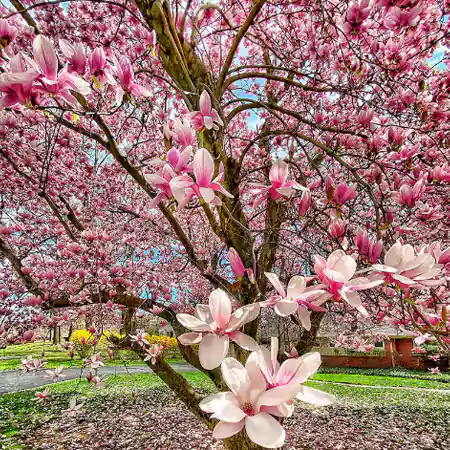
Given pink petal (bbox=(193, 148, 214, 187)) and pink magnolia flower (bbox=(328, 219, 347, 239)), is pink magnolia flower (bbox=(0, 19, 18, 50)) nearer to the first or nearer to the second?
pink petal (bbox=(193, 148, 214, 187))

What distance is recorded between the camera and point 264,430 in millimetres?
520

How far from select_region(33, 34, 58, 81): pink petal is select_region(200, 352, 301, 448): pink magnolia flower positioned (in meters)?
0.73

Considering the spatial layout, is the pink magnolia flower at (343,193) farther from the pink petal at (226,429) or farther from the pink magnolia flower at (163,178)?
the pink petal at (226,429)

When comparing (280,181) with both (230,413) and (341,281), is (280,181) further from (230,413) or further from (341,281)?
(230,413)

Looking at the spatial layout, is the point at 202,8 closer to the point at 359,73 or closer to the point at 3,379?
the point at 359,73

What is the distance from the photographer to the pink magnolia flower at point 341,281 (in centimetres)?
67

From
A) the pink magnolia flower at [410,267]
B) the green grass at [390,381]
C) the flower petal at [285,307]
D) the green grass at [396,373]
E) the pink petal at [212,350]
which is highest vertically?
the pink magnolia flower at [410,267]

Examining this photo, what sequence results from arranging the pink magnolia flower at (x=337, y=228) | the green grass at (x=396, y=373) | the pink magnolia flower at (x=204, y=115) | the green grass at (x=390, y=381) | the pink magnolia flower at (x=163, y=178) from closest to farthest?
the pink magnolia flower at (x=163, y=178), the pink magnolia flower at (x=204, y=115), the pink magnolia flower at (x=337, y=228), the green grass at (x=390, y=381), the green grass at (x=396, y=373)

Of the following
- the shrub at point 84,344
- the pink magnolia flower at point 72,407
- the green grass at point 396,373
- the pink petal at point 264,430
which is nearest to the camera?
the pink petal at point 264,430

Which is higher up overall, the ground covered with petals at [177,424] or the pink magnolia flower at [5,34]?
the pink magnolia flower at [5,34]

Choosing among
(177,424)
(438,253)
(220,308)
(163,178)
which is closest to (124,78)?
(163,178)

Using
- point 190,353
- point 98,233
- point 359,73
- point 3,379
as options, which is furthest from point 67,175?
point 3,379

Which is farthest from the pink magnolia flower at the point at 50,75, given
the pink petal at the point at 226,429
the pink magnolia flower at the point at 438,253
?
the pink magnolia flower at the point at 438,253

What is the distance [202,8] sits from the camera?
270 cm
